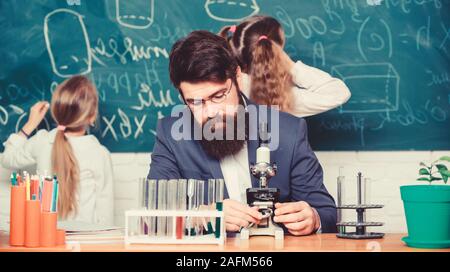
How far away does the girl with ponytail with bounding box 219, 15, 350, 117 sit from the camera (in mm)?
3693

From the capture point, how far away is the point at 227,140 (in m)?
3.59

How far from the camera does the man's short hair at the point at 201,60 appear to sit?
363 centimetres

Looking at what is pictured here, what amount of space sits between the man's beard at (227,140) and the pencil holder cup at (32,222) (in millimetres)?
1340

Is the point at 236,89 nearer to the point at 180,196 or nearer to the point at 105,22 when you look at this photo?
the point at 105,22

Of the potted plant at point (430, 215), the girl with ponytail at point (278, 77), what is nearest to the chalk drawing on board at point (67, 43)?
the girl with ponytail at point (278, 77)

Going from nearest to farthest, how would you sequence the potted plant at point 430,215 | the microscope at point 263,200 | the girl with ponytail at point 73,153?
the potted plant at point 430,215, the microscope at point 263,200, the girl with ponytail at point 73,153

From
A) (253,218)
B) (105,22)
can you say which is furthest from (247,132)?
(253,218)

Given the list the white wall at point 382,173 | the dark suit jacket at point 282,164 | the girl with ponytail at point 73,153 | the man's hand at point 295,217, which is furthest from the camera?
the girl with ponytail at point 73,153

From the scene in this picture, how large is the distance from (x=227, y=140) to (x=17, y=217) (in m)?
1.44

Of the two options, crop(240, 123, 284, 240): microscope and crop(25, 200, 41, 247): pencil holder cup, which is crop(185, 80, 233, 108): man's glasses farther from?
crop(25, 200, 41, 247): pencil holder cup

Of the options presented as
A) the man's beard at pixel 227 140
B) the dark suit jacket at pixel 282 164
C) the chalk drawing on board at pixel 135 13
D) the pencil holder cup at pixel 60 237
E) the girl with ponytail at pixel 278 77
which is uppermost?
the chalk drawing on board at pixel 135 13

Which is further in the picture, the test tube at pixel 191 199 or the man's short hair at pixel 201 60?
the man's short hair at pixel 201 60

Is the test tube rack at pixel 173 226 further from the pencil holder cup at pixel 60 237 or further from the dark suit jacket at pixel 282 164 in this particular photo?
the dark suit jacket at pixel 282 164

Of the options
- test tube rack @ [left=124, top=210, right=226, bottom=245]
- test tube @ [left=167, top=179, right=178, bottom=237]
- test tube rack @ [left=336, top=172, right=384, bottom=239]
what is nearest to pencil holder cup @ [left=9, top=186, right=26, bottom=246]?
test tube rack @ [left=124, top=210, right=226, bottom=245]
